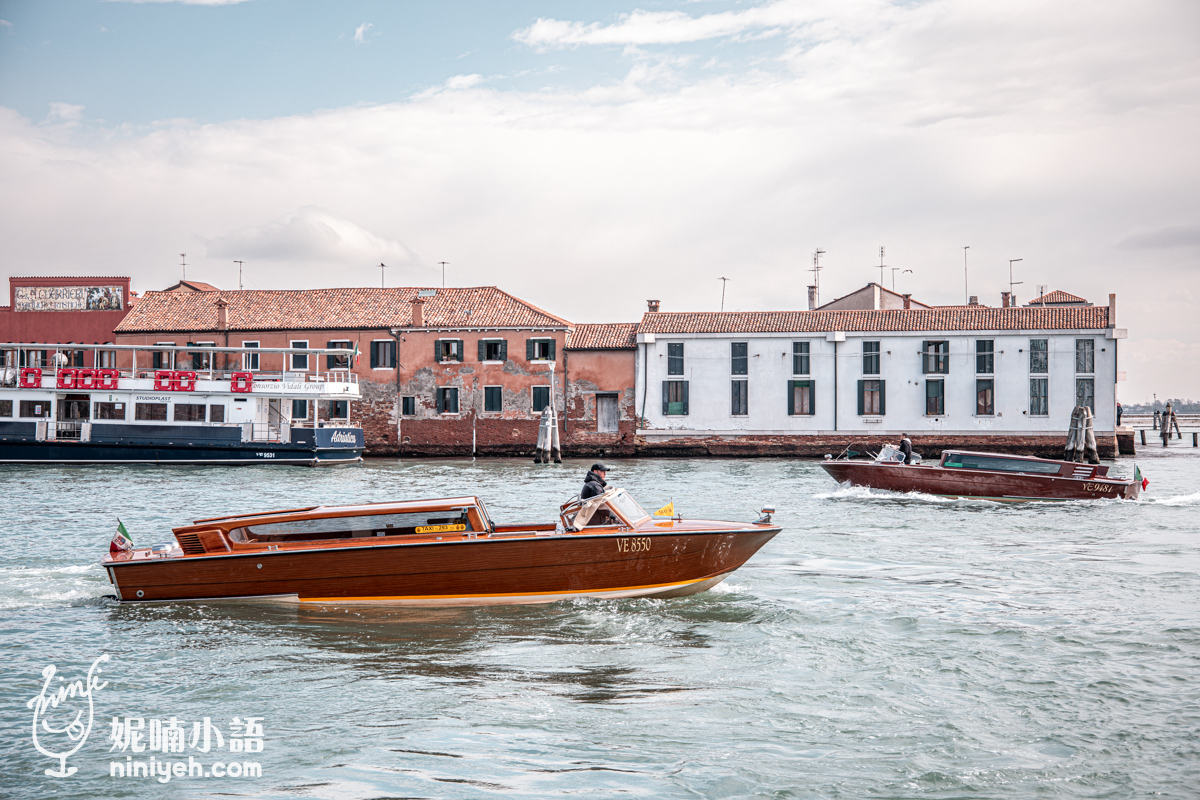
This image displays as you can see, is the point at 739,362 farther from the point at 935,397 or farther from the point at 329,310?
the point at 329,310

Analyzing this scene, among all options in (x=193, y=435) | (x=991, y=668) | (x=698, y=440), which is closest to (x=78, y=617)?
(x=991, y=668)

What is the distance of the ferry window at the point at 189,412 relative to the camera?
32.9 metres

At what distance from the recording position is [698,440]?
1543 inches

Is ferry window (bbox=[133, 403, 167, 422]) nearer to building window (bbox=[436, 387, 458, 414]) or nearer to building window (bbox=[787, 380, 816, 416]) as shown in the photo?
building window (bbox=[436, 387, 458, 414])

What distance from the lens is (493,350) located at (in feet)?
134

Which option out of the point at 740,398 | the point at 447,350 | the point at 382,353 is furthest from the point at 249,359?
the point at 740,398

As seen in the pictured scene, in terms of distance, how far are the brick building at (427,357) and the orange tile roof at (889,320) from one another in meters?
5.67

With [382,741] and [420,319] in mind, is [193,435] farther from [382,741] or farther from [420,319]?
[382,741]

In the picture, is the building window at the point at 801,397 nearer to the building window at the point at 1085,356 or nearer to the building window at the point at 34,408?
the building window at the point at 1085,356

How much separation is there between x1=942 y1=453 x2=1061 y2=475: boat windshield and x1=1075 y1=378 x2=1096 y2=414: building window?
60.5ft

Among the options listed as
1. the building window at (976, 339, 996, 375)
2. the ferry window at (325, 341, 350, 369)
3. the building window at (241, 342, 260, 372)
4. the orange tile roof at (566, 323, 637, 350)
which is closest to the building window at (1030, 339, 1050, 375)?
the building window at (976, 339, 996, 375)

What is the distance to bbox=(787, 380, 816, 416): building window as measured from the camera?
38938 mm

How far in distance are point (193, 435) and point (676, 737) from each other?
29.8 metres

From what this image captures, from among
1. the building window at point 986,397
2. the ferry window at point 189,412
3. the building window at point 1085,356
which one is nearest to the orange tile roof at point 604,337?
the building window at point 986,397
